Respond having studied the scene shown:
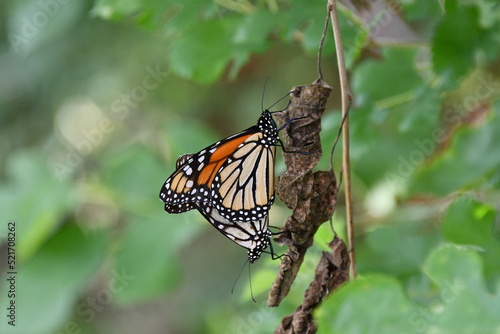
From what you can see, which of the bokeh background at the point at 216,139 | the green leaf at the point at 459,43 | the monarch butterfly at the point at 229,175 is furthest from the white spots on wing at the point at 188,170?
the green leaf at the point at 459,43

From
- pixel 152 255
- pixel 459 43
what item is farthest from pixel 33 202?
pixel 459 43

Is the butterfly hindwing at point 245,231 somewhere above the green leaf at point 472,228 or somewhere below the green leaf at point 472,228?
above

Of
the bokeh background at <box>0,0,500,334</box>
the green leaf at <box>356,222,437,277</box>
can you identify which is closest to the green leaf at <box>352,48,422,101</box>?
the bokeh background at <box>0,0,500,334</box>

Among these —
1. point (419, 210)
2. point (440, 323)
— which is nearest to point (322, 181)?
point (440, 323)

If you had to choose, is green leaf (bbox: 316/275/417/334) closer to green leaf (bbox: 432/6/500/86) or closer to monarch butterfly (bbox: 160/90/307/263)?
monarch butterfly (bbox: 160/90/307/263)

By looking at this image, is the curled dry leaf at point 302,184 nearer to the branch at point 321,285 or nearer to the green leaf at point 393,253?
the branch at point 321,285

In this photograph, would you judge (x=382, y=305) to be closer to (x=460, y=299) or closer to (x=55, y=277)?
(x=460, y=299)
